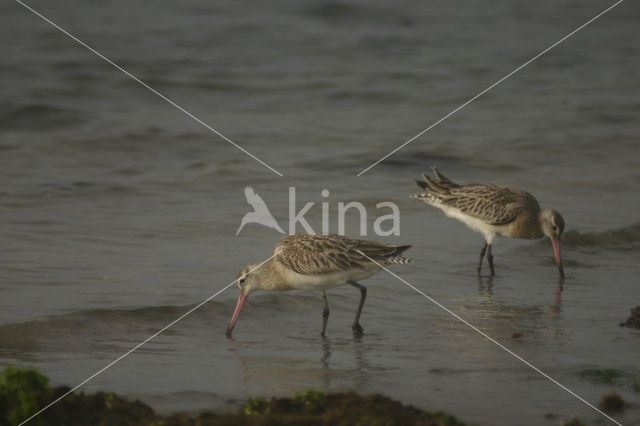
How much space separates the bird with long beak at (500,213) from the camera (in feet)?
33.4

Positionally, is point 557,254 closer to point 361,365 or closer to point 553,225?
point 553,225

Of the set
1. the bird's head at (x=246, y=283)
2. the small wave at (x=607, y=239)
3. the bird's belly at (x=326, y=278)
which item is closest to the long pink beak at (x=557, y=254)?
the small wave at (x=607, y=239)

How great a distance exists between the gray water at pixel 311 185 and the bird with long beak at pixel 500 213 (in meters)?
0.37

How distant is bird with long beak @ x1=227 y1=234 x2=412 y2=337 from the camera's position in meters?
7.53

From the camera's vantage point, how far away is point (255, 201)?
472 inches

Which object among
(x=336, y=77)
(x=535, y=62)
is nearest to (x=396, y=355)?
(x=336, y=77)

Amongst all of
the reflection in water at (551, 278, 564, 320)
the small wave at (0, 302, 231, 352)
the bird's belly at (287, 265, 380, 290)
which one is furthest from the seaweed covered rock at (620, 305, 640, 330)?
the small wave at (0, 302, 231, 352)

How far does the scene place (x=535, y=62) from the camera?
2145cm

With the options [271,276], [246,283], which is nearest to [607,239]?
[271,276]

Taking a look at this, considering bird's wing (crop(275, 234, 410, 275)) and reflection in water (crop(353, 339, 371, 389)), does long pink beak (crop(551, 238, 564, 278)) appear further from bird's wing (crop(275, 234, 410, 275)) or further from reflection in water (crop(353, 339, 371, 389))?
reflection in water (crop(353, 339, 371, 389))

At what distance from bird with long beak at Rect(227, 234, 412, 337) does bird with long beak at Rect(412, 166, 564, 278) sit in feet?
8.96

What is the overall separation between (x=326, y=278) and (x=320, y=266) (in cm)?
12

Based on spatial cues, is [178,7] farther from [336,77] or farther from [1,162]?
[1,162]

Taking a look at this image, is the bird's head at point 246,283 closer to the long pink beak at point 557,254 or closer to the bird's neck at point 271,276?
the bird's neck at point 271,276
